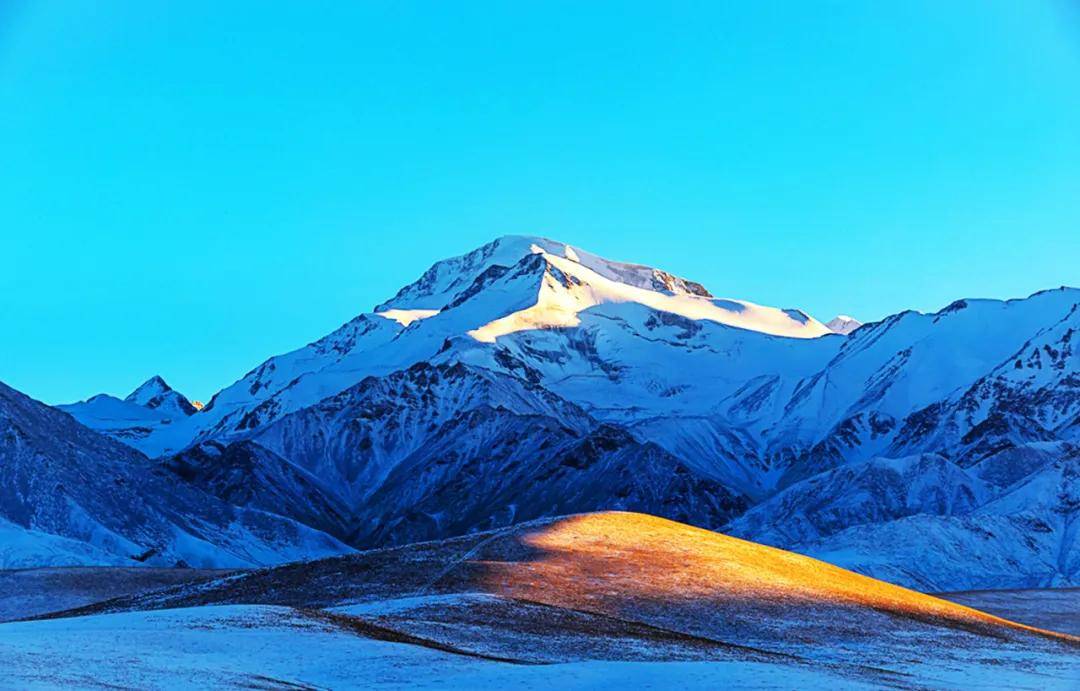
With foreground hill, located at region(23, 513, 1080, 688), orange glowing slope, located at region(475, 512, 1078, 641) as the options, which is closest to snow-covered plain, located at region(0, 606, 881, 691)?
foreground hill, located at region(23, 513, 1080, 688)

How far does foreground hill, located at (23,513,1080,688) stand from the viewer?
5475cm

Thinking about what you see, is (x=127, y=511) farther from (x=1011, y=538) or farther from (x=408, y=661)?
(x=408, y=661)

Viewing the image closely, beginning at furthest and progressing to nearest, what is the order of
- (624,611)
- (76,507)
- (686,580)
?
(76,507) < (686,580) < (624,611)

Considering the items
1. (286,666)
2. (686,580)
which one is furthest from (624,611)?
(286,666)

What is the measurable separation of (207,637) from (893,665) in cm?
2588

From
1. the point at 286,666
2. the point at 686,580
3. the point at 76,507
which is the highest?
the point at 76,507

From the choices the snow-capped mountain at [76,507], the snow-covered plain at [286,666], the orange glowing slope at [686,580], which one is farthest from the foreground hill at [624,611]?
the snow-capped mountain at [76,507]

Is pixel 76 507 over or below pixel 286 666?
over

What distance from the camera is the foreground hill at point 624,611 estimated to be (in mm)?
54750

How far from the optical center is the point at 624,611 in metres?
68.7

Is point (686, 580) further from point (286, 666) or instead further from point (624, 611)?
point (286, 666)

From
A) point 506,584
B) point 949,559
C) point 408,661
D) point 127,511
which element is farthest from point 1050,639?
point 127,511

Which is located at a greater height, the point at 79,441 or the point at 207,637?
the point at 79,441

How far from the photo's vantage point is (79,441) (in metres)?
198
